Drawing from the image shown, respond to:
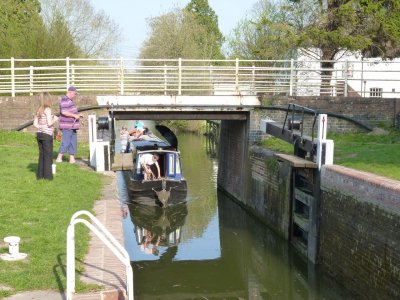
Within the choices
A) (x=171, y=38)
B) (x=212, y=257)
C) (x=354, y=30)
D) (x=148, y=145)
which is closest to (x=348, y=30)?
(x=354, y=30)

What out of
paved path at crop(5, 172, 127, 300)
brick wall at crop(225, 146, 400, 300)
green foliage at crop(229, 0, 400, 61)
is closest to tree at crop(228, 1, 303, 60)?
green foliage at crop(229, 0, 400, 61)

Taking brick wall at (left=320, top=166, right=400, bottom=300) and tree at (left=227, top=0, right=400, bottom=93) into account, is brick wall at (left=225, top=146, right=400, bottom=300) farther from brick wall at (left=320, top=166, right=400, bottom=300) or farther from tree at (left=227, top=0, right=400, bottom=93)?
tree at (left=227, top=0, right=400, bottom=93)

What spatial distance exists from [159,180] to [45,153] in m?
7.78

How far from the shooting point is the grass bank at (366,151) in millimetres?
11669

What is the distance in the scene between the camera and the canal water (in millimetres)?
11531

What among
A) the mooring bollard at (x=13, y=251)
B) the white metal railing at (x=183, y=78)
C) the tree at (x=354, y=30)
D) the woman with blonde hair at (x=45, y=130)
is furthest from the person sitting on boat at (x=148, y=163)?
the mooring bollard at (x=13, y=251)

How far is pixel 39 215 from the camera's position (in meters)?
8.41

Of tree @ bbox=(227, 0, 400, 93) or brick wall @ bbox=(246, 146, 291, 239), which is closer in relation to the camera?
brick wall @ bbox=(246, 146, 291, 239)

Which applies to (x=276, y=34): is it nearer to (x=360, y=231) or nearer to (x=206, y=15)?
(x=360, y=231)

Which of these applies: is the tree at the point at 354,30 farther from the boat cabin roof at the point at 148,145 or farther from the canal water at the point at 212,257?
the canal water at the point at 212,257

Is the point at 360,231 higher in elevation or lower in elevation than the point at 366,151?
lower

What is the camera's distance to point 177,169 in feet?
62.7

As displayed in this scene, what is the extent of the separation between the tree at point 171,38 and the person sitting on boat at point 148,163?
26.6 meters

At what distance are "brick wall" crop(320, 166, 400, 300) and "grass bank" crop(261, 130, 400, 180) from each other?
668 mm
